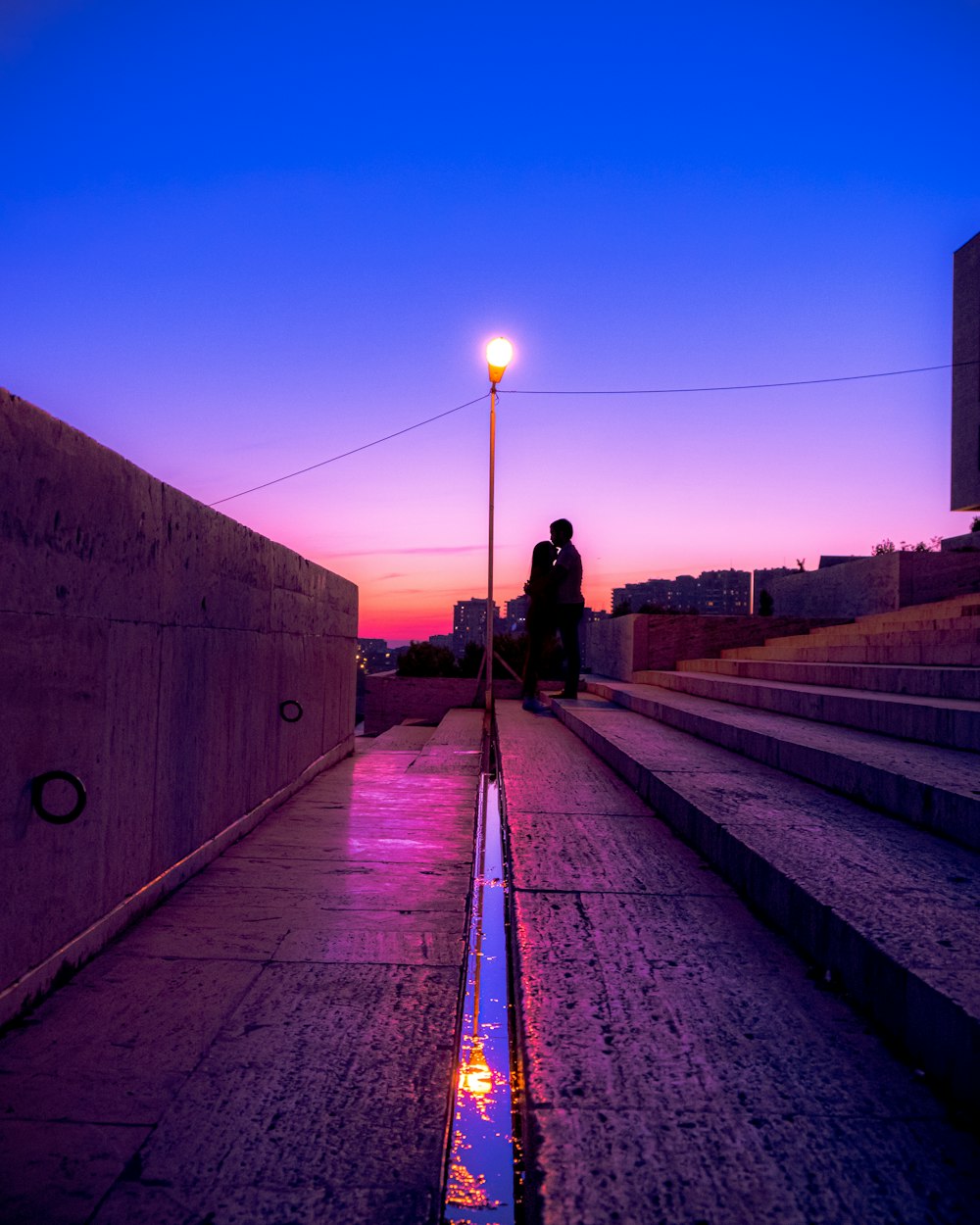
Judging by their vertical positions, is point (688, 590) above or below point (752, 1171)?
above

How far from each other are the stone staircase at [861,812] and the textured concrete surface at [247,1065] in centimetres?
103

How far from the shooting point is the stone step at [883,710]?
431 centimetres

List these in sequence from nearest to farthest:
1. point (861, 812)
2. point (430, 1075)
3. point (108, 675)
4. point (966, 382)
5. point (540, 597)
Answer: point (430, 1075), point (108, 675), point (861, 812), point (540, 597), point (966, 382)

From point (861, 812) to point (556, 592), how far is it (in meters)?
6.60

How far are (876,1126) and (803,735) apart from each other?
351cm

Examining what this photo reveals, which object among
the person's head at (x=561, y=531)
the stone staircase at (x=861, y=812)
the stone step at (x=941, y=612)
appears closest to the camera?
the stone staircase at (x=861, y=812)

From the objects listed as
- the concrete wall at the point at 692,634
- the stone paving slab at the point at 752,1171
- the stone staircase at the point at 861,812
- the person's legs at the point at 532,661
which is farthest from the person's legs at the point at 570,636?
the stone paving slab at the point at 752,1171

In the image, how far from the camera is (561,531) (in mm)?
9977

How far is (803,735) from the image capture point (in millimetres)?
4961

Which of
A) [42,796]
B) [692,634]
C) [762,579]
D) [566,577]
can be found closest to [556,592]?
[566,577]

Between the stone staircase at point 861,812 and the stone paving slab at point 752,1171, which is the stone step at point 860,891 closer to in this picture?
the stone staircase at point 861,812

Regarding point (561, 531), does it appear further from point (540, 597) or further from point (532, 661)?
point (532, 661)

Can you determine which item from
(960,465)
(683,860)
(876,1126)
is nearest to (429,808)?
(683,860)

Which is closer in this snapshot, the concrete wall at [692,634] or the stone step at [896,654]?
the stone step at [896,654]
